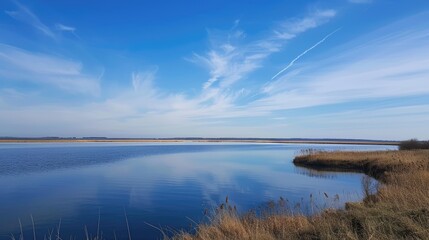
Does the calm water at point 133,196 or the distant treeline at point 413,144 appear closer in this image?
the calm water at point 133,196

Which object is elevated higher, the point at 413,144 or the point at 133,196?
the point at 413,144

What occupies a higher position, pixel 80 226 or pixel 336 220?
pixel 336 220

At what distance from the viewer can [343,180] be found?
26.5m

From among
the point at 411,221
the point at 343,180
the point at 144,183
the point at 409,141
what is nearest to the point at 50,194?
the point at 144,183

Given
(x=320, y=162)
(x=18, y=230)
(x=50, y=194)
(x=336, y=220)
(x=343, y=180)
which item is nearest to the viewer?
(x=336, y=220)

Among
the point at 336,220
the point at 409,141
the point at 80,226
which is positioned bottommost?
the point at 80,226

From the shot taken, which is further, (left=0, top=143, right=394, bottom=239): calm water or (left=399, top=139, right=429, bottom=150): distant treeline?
(left=399, top=139, right=429, bottom=150): distant treeline

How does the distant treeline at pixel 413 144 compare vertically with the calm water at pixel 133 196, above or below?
above

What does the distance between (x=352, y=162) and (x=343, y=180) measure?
10.5 m

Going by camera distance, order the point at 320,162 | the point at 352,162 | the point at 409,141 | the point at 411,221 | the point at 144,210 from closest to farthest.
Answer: the point at 411,221 → the point at 144,210 → the point at 352,162 → the point at 320,162 → the point at 409,141

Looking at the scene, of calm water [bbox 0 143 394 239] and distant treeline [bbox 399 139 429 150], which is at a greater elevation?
distant treeline [bbox 399 139 429 150]

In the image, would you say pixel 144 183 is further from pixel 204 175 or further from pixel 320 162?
pixel 320 162

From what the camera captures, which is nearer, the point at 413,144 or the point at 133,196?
the point at 133,196

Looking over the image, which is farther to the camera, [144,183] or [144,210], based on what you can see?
[144,183]
